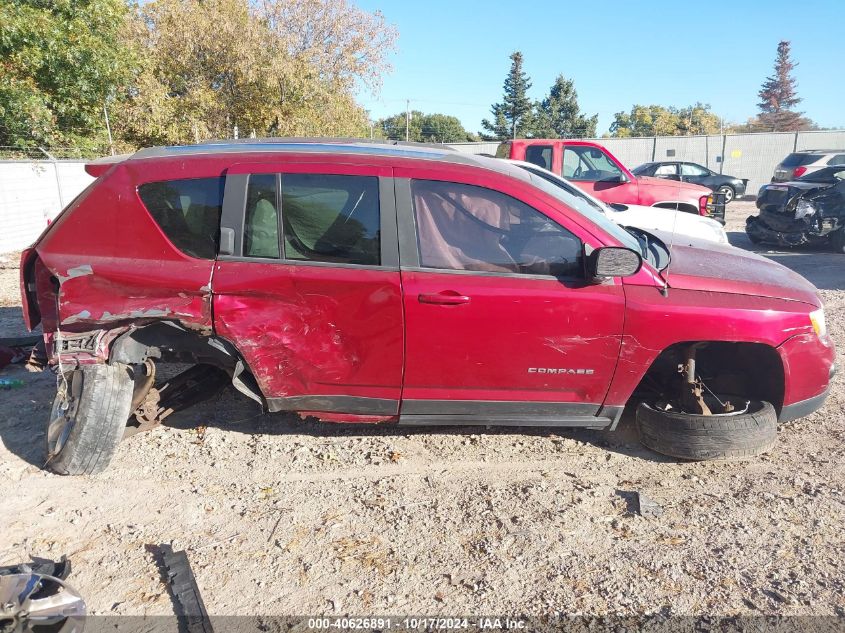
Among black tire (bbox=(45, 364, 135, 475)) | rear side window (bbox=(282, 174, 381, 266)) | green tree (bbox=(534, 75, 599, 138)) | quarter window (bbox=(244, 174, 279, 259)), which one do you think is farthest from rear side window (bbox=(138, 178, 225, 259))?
green tree (bbox=(534, 75, 599, 138))

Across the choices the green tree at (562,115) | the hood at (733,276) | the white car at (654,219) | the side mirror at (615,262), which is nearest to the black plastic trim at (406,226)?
the side mirror at (615,262)

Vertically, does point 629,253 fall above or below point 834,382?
above

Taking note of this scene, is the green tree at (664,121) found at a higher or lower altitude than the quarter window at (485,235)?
higher

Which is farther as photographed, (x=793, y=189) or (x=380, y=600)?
(x=793, y=189)

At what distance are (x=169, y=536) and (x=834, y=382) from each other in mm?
4928

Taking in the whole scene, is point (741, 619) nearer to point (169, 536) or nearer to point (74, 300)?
point (169, 536)

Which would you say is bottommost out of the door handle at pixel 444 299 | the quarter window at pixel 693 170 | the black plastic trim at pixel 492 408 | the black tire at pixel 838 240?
the black plastic trim at pixel 492 408

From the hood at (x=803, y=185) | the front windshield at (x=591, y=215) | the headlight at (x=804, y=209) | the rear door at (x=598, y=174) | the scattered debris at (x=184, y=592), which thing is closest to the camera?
the scattered debris at (x=184, y=592)

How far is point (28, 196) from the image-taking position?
1212 centimetres

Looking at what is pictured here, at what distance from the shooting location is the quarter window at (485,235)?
346 cm

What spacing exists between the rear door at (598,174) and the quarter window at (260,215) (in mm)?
8325

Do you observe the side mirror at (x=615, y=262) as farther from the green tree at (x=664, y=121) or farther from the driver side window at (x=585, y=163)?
the green tree at (x=664, y=121)

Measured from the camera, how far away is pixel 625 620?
8.34 feet

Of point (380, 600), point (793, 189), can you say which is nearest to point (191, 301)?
point (380, 600)
